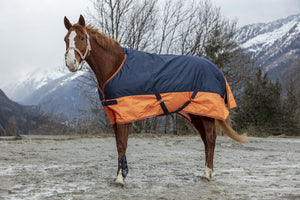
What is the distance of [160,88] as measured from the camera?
366 cm

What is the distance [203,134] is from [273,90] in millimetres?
19532

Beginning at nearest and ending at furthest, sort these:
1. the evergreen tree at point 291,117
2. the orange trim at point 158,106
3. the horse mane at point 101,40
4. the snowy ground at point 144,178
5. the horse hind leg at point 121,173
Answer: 1. the snowy ground at point 144,178
2. the horse hind leg at point 121,173
3. the orange trim at point 158,106
4. the horse mane at point 101,40
5. the evergreen tree at point 291,117

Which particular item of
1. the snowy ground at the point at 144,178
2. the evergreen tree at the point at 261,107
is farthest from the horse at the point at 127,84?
the evergreen tree at the point at 261,107

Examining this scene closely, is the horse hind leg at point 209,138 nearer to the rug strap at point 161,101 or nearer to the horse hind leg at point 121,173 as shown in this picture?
the rug strap at point 161,101

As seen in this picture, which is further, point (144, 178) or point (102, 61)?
point (144, 178)

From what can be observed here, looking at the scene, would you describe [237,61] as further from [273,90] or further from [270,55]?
[270,55]

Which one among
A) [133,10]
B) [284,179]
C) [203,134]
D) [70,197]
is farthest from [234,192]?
[133,10]

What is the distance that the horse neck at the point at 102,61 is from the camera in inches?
139

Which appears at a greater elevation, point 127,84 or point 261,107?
point 261,107

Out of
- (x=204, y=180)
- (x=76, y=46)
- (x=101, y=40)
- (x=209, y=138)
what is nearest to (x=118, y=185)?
(x=204, y=180)

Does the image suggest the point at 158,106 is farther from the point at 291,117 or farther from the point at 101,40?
the point at 291,117

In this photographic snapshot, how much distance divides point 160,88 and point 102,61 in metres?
0.85

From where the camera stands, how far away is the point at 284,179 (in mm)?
3523

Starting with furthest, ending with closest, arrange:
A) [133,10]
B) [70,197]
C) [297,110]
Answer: [297,110]
[133,10]
[70,197]
